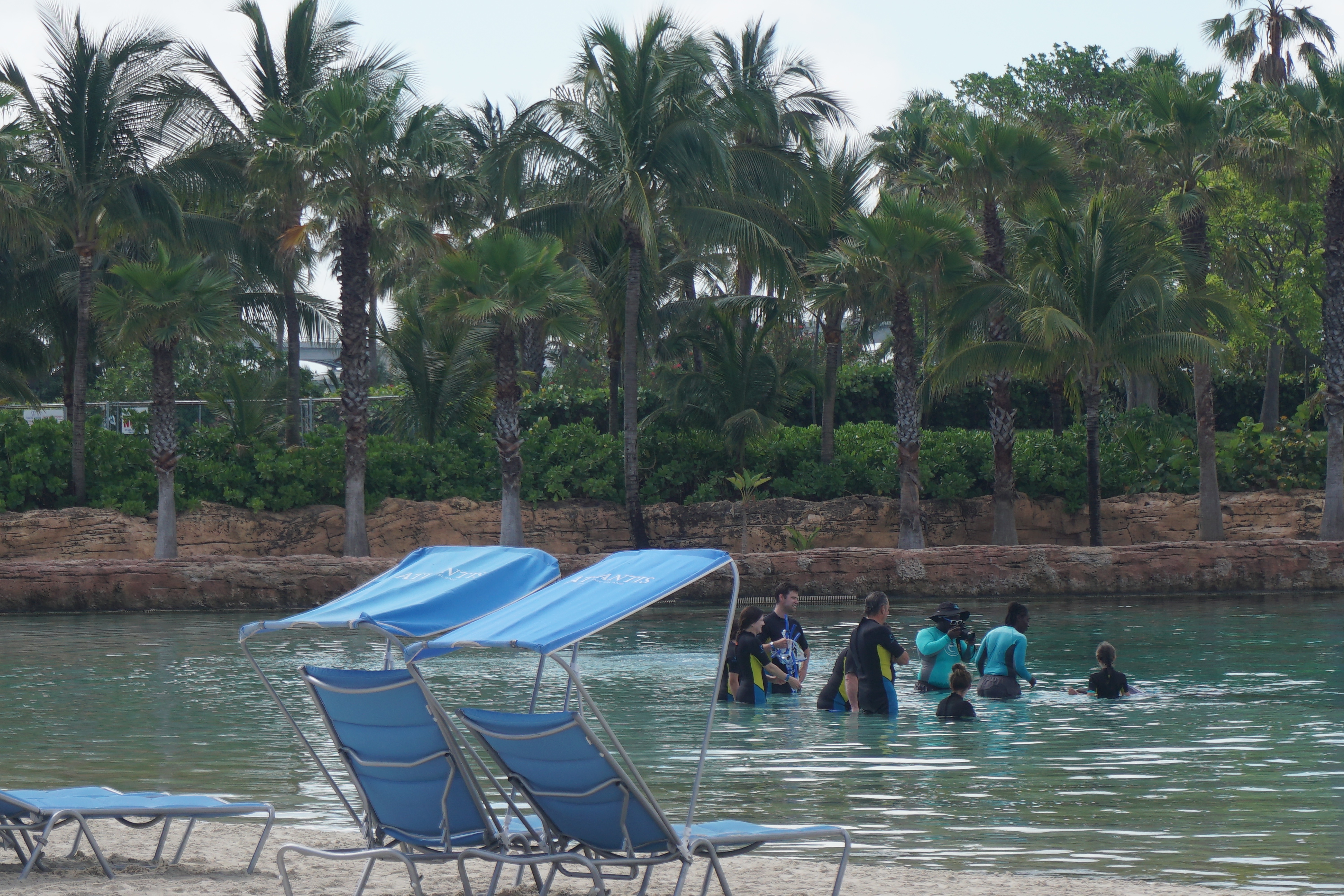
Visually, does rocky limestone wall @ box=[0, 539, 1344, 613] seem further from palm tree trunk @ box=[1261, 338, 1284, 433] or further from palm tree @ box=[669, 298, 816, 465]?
palm tree trunk @ box=[1261, 338, 1284, 433]

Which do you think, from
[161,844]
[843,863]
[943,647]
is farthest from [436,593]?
[943,647]

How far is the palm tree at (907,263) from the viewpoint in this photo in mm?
29812

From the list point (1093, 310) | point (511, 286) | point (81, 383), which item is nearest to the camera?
point (511, 286)

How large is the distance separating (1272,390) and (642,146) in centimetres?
2110

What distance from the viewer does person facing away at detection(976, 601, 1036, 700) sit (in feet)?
43.7

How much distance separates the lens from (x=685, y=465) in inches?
1425

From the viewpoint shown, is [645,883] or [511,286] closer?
[645,883]

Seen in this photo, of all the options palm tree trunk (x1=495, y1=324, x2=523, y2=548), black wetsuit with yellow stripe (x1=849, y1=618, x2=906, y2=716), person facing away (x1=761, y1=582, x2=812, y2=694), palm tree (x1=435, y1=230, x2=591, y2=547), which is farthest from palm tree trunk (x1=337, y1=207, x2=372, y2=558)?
black wetsuit with yellow stripe (x1=849, y1=618, x2=906, y2=716)

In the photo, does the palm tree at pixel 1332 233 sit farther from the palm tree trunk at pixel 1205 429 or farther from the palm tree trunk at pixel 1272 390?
the palm tree trunk at pixel 1272 390

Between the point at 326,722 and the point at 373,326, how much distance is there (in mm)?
41813

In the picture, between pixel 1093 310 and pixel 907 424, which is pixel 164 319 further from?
pixel 1093 310

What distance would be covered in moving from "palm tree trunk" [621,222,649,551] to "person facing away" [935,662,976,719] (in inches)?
759

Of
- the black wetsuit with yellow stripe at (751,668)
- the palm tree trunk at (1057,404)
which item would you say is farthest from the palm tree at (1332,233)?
the black wetsuit with yellow stripe at (751,668)

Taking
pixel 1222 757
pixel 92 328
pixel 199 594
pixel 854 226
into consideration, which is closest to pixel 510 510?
pixel 199 594
